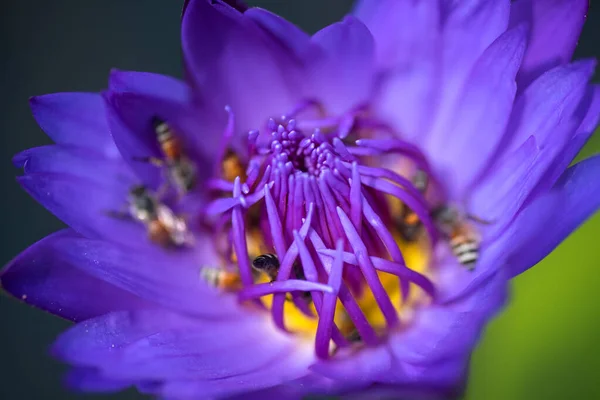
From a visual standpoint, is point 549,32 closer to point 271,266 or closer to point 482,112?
point 482,112

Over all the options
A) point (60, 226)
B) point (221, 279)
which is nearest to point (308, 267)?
point (221, 279)

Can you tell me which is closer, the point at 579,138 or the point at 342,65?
the point at 579,138

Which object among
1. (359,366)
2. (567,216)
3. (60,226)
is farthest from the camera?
(60,226)

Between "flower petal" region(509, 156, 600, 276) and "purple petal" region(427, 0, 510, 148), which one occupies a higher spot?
"purple petal" region(427, 0, 510, 148)

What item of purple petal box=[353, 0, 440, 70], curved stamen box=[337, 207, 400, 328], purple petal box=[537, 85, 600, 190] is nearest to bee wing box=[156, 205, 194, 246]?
curved stamen box=[337, 207, 400, 328]

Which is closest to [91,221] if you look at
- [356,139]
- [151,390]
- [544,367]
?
[151,390]

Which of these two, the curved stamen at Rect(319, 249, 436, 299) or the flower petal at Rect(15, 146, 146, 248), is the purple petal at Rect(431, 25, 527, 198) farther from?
the flower petal at Rect(15, 146, 146, 248)
